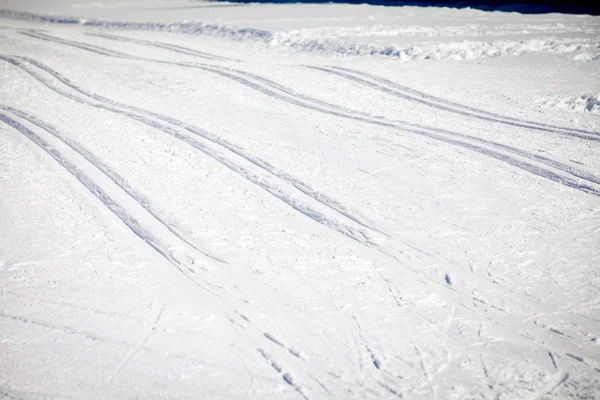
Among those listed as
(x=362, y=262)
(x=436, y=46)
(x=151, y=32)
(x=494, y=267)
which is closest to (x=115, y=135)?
(x=362, y=262)

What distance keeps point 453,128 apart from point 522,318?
3.95 meters

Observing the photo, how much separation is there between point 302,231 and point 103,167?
2.76 meters

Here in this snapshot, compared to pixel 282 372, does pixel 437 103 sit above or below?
above

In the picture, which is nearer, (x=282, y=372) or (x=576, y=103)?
(x=282, y=372)

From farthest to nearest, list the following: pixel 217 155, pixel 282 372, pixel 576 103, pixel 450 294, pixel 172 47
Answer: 1. pixel 172 47
2. pixel 576 103
3. pixel 217 155
4. pixel 450 294
5. pixel 282 372

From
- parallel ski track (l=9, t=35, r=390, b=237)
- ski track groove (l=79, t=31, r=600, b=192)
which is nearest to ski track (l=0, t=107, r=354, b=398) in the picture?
parallel ski track (l=9, t=35, r=390, b=237)

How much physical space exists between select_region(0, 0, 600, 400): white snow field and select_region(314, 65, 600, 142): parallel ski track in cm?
5

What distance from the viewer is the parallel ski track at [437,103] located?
6.91 metres

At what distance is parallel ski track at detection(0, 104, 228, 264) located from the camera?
493 cm

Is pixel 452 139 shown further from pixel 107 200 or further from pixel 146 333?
pixel 146 333

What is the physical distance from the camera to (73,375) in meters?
3.27

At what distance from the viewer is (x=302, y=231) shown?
4969 mm

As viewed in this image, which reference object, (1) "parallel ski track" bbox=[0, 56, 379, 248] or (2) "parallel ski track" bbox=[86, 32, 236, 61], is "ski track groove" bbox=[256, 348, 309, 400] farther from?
(2) "parallel ski track" bbox=[86, 32, 236, 61]

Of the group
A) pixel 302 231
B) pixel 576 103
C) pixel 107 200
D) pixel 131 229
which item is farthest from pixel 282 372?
pixel 576 103
